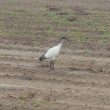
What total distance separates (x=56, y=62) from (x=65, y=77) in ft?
5.65

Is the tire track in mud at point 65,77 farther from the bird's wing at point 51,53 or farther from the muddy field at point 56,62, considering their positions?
the bird's wing at point 51,53

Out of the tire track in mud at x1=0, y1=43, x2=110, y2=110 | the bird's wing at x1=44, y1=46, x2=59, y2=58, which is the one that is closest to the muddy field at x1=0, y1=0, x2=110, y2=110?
the tire track in mud at x1=0, y1=43, x2=110, y2=110

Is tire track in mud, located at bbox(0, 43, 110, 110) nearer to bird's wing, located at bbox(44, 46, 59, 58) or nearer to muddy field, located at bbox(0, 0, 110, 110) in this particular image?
muddy field, located at bbox(0, 0, 110, 110)

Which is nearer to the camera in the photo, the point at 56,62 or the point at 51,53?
the point at 51,53

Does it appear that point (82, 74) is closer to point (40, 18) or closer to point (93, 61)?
point (93, 61)

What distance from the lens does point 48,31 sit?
20.2 m

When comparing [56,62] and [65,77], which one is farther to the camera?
[56,62]

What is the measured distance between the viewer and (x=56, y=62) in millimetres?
14570

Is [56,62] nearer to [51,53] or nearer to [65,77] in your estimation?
[51,53]

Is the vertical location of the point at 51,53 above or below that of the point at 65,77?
above

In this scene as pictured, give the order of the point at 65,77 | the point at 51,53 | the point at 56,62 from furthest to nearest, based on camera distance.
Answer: the point at 56,62 < the point at 51,53 < the point at 65,77

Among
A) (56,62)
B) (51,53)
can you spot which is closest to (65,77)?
(51,53)

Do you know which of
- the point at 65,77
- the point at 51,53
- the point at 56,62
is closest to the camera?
the point at 65,77

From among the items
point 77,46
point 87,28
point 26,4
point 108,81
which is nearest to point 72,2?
point 26,4
